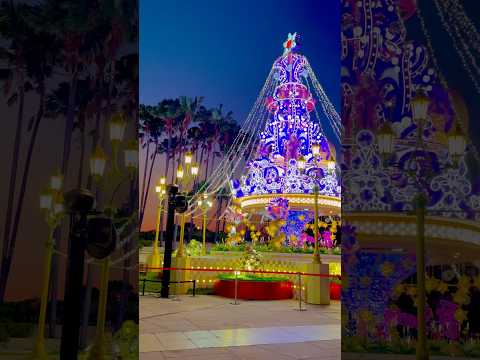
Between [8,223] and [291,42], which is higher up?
[291,42]

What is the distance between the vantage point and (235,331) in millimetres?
7953

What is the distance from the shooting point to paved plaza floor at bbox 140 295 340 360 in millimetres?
6223

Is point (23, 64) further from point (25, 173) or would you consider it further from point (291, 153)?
point (291, 153)

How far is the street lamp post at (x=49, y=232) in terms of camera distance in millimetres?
3898

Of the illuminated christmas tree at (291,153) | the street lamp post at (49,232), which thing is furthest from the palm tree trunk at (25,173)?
the illuminated christmas tree at (291,153)

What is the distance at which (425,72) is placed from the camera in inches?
193

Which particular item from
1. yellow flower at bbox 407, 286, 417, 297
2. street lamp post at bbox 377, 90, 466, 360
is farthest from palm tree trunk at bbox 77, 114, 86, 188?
yellow flower at bbox 407, 286, 417, 297

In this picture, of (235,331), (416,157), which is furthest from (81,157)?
(235,331)

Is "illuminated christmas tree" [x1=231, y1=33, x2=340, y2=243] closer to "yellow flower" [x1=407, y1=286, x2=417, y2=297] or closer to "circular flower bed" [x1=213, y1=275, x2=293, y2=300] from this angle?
"circular flower bed" [x1=213, y1=275, x2=293, y2=300]

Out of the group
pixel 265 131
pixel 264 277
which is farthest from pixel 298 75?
pixel 264 277

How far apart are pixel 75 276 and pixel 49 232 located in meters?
0.45

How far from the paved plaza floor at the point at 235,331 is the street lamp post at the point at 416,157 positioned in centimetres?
178

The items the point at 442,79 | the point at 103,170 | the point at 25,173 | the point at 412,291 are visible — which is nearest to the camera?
the point at 25,173

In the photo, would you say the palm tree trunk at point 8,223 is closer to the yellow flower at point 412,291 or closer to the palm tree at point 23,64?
the palm tree at point 23,64
